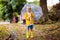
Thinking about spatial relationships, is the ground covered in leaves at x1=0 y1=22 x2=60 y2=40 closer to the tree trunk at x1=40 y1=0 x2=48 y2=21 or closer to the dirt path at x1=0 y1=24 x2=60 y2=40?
the dirt path at x1=0 y1=24 x2=60 y2=40

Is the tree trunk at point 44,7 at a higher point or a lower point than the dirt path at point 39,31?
higher

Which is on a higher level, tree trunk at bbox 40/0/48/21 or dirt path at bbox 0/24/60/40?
tree trunk at bbox 40/0/48/21

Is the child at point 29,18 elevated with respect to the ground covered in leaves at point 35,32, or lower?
elevated

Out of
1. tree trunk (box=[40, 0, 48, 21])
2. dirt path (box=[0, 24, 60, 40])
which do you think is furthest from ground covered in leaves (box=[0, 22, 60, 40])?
tree trunk (box=[40, 0, 48, 21])

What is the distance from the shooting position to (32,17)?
1.24 m

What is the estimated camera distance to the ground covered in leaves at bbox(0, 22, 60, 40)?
1212 mm

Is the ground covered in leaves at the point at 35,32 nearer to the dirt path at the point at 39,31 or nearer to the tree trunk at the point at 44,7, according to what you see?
the dirt path at the point at 39,31

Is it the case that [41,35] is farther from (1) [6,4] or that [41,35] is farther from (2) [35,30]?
(1) [6,4]

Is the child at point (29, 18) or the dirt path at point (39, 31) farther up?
the child at point (29, 18)

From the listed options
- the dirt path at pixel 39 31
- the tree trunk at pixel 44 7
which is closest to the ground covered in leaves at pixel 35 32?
the dirt path at pixel 39 31

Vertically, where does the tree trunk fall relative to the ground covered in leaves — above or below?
above

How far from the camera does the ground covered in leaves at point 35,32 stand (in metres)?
1.21

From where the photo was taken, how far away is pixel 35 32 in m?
1.23

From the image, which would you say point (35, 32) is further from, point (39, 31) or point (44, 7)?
point (44, 7)
